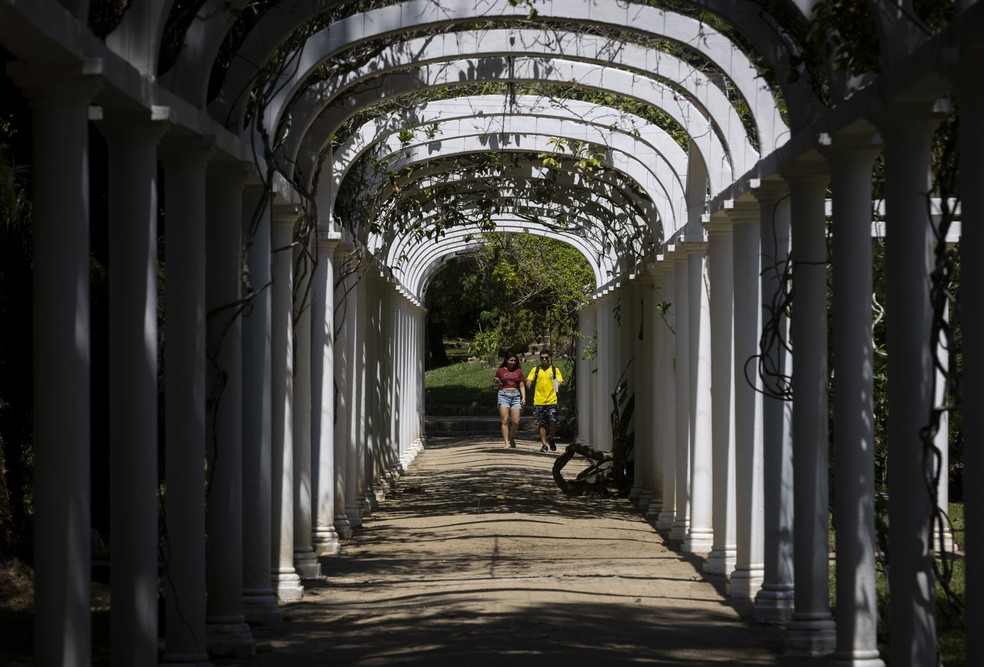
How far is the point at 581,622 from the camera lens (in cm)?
884

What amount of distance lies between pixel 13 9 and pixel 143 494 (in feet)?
8.77

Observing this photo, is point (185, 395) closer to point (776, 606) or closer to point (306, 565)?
point (776, 606)

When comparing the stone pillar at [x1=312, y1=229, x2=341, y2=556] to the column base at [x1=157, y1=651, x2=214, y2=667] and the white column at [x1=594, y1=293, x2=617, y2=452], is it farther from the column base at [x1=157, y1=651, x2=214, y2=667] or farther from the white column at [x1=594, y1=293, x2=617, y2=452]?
the white column at [x1=594, y1=293, x2=617, y2=452]

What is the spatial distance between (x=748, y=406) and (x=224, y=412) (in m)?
3.63

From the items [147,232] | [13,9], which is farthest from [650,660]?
[13,9]

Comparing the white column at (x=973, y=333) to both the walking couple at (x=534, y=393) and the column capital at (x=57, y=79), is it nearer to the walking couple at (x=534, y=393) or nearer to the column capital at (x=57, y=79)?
the column capital at (x=57, y=79)

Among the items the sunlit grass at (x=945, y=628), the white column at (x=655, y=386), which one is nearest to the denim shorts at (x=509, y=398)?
the white column at (x=655, y=386)

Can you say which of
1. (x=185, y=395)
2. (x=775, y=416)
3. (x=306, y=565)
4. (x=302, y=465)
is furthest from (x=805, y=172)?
(x=306, y=565)

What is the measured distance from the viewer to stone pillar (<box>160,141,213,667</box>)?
7121mm

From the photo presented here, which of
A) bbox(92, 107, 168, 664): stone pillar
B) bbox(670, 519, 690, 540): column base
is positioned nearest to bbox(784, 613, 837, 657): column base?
bbox(92, 107, 168, 664): stone pillar

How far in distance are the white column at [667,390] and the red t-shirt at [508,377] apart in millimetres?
10115

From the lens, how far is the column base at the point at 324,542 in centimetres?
1280

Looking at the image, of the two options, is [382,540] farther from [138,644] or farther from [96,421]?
[138,644]

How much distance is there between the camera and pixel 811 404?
7.84 meters
